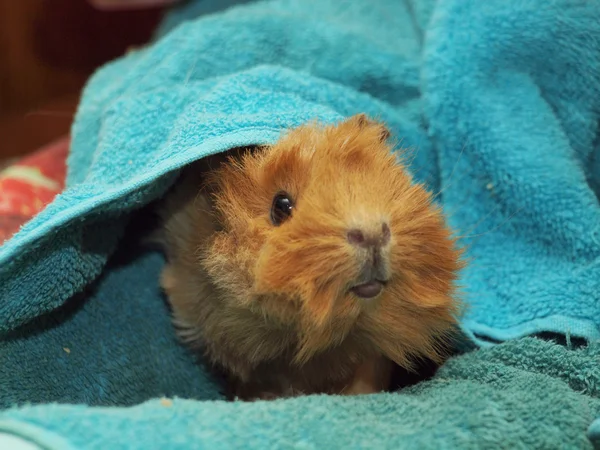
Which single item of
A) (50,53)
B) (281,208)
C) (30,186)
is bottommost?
(30,186)

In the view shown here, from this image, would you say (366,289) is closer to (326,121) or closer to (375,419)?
(375,419)

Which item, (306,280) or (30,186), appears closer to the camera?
(306,280)

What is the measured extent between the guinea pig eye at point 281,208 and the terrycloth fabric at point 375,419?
24 cm

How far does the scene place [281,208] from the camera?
86 centimetres

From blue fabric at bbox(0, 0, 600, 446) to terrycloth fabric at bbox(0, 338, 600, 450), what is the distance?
7 centimetres

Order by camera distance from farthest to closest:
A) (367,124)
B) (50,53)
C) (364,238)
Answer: (50,53), (367,124), (364,238)

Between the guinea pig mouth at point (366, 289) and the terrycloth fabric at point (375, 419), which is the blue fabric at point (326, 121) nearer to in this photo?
the terrycloth fabric at point (375, 419)

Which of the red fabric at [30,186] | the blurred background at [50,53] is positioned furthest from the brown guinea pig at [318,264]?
the blurred background at [50,53]

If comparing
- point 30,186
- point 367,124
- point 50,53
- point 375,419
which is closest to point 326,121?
point 367,124

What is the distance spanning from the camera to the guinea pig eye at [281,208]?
0.85 meters

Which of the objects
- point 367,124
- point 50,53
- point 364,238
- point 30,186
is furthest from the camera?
point 50,53

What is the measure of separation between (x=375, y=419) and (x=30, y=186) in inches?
38.6

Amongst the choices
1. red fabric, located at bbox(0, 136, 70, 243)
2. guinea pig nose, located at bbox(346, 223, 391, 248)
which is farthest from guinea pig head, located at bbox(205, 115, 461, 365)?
red fabric, located at bbox(0, 136, 70, 243)

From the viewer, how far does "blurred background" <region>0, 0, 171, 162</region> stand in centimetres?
Answer: 184
